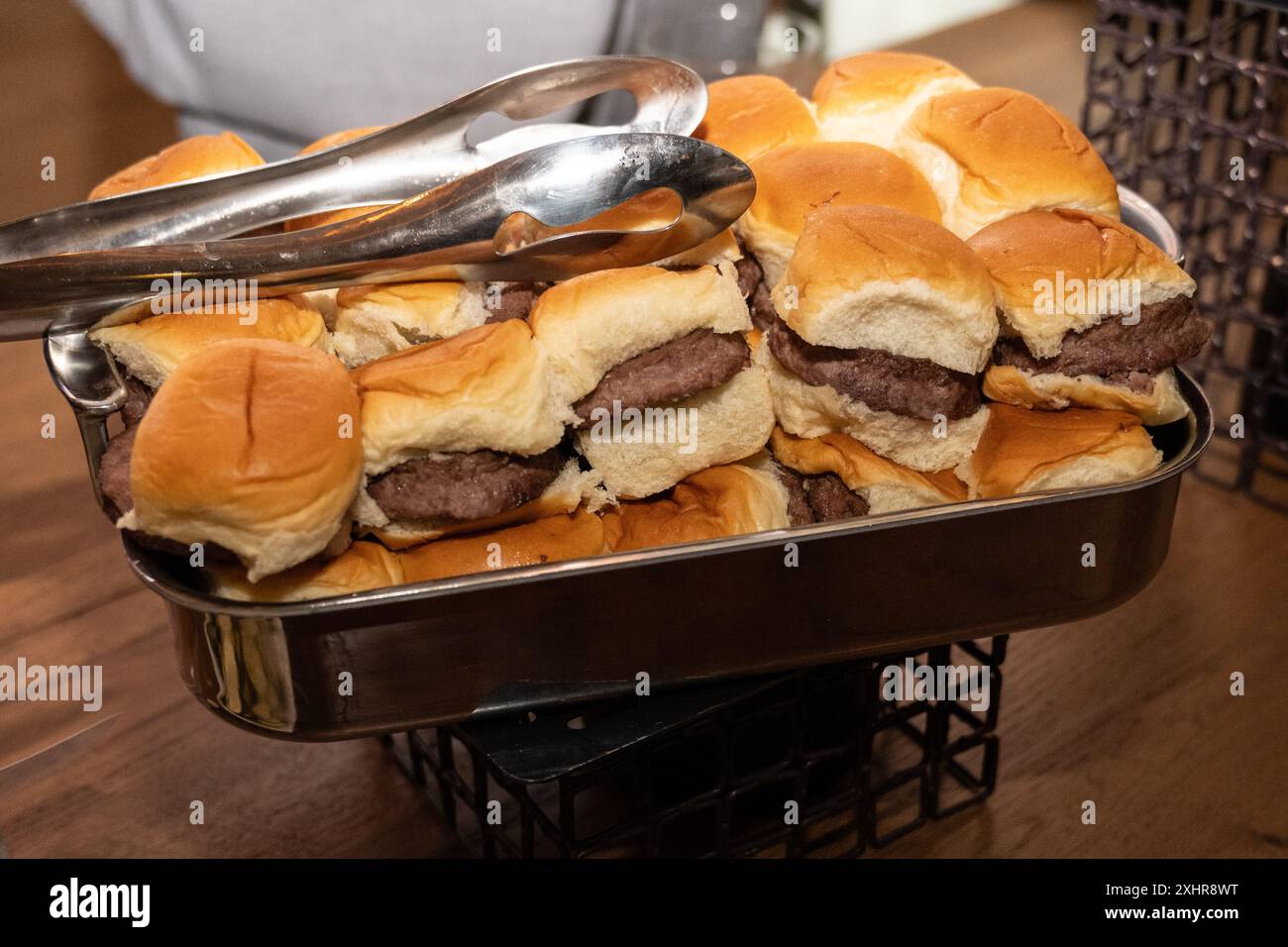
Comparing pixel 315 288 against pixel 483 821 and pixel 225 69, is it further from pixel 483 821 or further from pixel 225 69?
pixel 225 69

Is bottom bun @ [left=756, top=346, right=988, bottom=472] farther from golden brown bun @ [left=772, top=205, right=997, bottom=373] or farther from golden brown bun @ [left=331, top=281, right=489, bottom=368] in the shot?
golden brown bun @ [left=331, top=281, right=489, bottom=368]

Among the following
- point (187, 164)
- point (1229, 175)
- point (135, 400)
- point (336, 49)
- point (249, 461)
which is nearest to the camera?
point (249, 461)

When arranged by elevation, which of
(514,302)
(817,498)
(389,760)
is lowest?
(389,760)

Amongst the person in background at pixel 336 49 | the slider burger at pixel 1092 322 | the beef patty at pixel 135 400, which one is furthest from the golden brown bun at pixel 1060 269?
the person in background at pixel 336 49

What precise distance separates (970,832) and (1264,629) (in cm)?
27

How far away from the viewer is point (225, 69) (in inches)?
45.8

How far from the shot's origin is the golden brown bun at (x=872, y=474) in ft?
2.00

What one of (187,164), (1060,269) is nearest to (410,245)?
(187,164)

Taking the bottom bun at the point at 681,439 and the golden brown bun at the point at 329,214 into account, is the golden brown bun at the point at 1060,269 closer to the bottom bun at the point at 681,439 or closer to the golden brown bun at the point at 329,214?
the bottom bun at the point at 681,439

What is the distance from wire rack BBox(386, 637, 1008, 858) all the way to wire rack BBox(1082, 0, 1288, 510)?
16.0 inches

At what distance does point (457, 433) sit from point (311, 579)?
9cm

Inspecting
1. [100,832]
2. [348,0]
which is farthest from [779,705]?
[348,0]

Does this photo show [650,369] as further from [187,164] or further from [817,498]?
[187,164]

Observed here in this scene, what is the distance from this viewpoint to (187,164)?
0.72 meters
